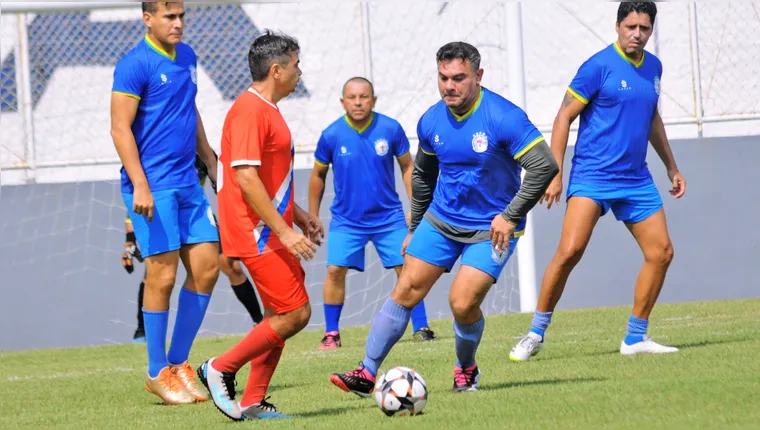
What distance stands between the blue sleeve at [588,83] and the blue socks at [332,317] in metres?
3.39

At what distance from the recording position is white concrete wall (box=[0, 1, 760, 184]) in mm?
13938

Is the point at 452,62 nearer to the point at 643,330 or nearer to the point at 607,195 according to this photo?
the point at 607,195

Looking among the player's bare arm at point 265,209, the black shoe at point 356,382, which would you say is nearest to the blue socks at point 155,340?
the black shoe at point 356,382

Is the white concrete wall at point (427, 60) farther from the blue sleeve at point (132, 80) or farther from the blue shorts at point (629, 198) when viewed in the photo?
the blue sleeve at point (132, 80)

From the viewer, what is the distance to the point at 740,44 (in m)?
14.2

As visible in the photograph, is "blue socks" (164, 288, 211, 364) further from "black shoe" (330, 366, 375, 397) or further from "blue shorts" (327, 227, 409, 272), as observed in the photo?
"blue shorts" (327, 227, 409, 272)

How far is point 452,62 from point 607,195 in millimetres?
2102

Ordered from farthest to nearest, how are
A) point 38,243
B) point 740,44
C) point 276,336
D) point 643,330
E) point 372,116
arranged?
point 740,44, point 38,243, point 372,116, point 643,330, point 276,336

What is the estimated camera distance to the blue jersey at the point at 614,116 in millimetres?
8086

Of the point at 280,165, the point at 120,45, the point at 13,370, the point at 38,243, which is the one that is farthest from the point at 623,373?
the point at 120,45

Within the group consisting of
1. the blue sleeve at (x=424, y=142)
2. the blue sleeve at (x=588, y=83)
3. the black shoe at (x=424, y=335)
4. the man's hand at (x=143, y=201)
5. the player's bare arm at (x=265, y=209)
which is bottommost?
the black shoe at (x=424, y=335)

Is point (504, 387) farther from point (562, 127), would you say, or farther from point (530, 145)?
point (562, 127)

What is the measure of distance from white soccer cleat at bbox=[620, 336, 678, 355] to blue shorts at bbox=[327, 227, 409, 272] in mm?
3189

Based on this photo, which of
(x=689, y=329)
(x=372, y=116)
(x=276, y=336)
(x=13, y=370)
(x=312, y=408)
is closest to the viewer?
(x=276, y=336)
